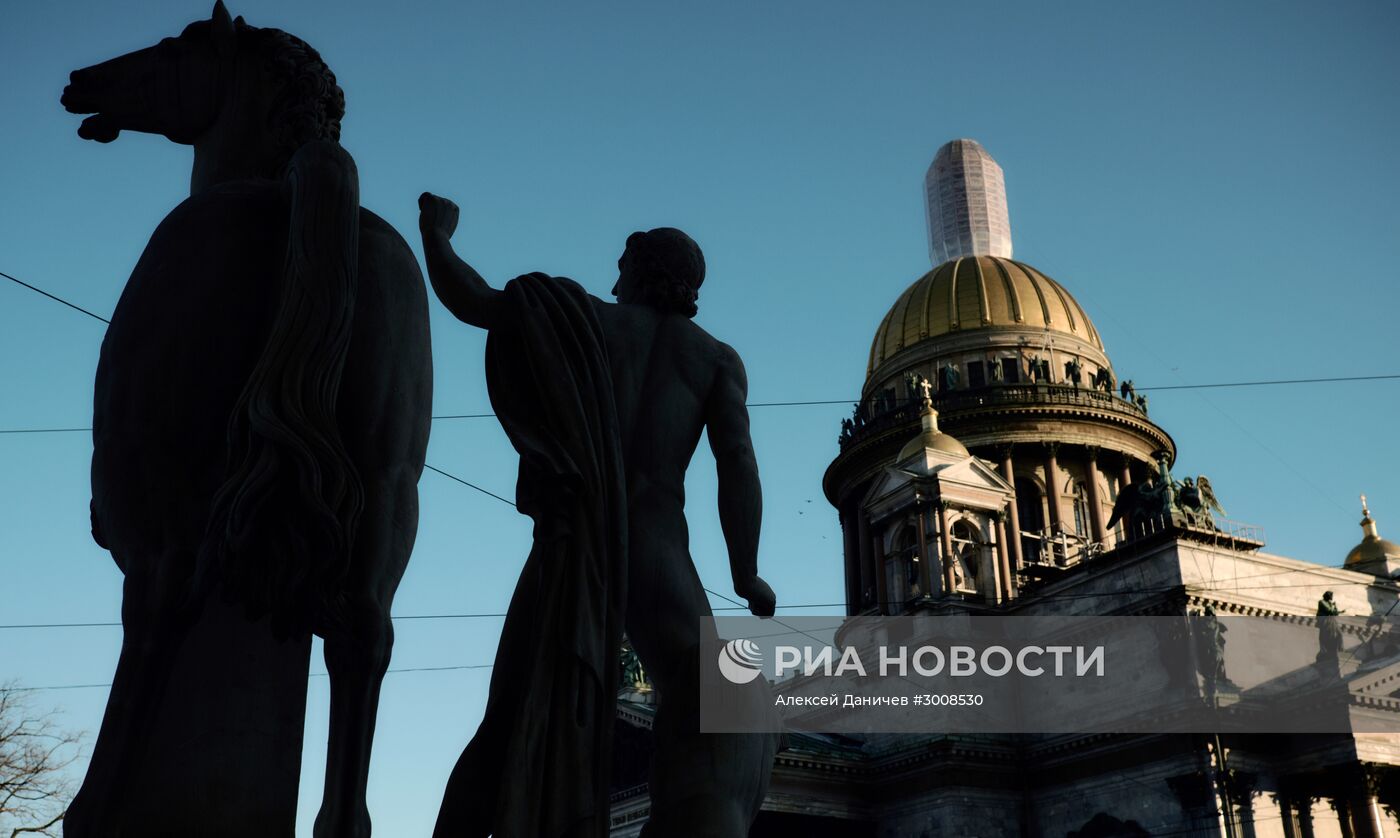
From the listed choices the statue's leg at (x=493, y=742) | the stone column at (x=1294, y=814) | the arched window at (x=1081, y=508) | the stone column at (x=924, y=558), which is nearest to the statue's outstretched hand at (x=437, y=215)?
the statue's leg at (x=493, y=742)

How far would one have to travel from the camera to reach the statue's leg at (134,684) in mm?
3734

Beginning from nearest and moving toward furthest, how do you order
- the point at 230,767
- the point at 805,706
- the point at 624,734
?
the point at 230,767
the point at 624,734
the point at 805,706

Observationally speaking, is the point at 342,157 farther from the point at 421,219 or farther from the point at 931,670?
the point at 931,670

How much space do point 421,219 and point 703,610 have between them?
1.82m

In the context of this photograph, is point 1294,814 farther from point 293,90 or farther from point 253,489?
point 253,489

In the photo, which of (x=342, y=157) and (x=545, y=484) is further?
(x=545, y=484)

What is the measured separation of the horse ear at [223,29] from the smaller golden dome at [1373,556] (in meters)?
50.0

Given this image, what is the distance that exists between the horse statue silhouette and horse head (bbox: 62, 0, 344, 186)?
0.76ft

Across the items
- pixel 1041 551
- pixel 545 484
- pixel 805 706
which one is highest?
pixel 1041 551

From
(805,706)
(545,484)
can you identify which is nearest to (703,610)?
(545,484)

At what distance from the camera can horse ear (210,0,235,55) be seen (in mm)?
4793

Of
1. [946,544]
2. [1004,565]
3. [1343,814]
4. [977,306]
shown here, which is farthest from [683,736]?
[977,306]

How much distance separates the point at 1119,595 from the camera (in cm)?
4081

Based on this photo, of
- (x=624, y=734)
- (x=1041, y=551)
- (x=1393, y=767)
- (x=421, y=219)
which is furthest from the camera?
(x=1041, y=551)
